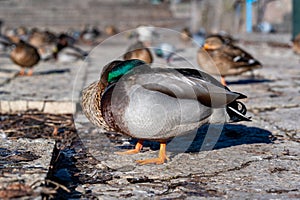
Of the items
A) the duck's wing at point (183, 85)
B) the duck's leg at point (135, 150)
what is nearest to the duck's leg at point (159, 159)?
the duck's leg at point (135, 150)

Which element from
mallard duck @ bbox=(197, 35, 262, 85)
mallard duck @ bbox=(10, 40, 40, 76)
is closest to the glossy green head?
mallard duck @ bbox=(197, 35, 262, 85)

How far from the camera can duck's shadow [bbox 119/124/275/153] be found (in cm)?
328

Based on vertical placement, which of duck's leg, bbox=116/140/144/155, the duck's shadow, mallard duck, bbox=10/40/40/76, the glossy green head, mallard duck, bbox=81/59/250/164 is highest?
the glossy green head

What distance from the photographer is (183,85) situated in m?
2.70

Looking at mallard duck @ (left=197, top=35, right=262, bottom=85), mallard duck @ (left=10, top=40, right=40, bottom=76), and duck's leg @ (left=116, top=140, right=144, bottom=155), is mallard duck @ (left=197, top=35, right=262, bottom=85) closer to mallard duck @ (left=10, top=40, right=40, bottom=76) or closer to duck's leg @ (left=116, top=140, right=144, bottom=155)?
mallard duck @ (left=10, top=40, right=40, bottom=76)

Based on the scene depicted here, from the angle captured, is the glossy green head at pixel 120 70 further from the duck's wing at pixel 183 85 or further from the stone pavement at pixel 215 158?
the stone pavement at pixel 215 158

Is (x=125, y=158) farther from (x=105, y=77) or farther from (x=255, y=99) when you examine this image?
(x=255, y=99)

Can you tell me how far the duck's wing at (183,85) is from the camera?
8.81ft

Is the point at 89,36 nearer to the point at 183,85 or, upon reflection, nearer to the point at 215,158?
the point at 215,158

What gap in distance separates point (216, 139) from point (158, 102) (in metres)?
0.94

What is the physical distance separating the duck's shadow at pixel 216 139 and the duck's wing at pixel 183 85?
50 centimetres

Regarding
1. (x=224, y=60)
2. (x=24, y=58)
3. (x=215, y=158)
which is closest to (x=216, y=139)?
(x=215, y=158)

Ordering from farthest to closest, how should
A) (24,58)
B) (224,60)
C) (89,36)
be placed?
(89,36), (24,58), (224,60)

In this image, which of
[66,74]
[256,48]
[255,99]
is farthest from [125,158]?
[256,48]
